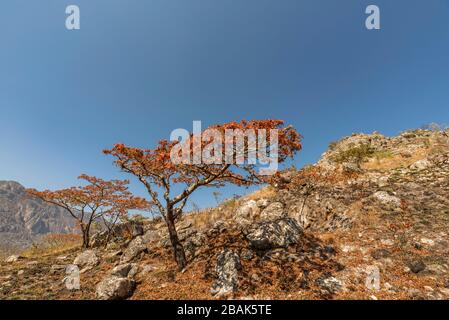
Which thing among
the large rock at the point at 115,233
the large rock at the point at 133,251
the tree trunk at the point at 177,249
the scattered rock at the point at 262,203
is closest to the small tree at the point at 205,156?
the tree trunk at the point at 177,249

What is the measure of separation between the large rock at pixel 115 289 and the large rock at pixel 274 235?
623 centimetres

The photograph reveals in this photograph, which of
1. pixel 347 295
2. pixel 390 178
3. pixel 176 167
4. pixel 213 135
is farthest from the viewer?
pixel 390 178

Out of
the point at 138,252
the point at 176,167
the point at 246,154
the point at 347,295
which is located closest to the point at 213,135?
the point at 246,154

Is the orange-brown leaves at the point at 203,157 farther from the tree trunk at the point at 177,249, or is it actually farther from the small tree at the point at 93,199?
the small tree at the point at 93,199

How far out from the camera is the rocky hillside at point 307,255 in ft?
28.8

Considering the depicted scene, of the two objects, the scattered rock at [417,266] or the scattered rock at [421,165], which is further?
the scattered rock at [421,165]

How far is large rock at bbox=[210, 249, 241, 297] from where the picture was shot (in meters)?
8.88

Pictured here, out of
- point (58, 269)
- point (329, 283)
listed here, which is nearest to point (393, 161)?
point (329, 283)

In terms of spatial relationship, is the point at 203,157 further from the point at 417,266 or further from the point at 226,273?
the point at 417,266

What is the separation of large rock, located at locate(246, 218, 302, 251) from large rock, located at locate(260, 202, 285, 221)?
5.13 metres

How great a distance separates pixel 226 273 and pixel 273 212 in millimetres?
9725

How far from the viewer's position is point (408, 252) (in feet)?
33.5
